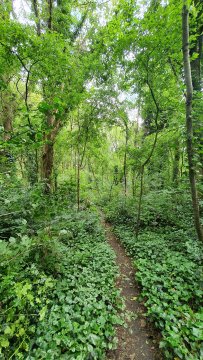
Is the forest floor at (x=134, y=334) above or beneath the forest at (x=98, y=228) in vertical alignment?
beneath

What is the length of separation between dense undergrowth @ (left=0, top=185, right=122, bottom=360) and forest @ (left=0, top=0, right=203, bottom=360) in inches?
0.7

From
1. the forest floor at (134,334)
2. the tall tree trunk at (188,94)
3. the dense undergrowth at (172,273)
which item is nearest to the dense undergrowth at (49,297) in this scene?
the forest floor at (134,334)

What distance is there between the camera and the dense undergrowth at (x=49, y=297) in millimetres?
2100

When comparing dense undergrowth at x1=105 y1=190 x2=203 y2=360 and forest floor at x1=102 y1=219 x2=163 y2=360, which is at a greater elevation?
dense undergrowth at x1=105 y1=190 x2=203 y2=360

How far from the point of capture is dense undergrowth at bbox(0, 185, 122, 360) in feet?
6.89

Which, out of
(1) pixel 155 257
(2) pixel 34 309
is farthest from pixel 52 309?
(1) pixel 155 257

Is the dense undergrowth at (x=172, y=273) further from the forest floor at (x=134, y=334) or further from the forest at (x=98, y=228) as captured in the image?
the forest floor at (x=134, y=334)

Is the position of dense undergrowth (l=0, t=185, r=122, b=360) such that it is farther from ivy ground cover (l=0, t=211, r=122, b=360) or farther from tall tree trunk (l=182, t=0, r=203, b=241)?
tall tree trunk (l=182, t=0, r=203, b=241)

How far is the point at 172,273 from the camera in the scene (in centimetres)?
366

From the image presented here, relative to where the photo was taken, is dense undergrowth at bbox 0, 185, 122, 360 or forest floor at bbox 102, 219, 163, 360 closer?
dense undergrowth at bbox 0, 185, 122, 360

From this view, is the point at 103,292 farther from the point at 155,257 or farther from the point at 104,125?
the point at 104,125

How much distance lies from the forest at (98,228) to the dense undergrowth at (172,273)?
0.9 inches

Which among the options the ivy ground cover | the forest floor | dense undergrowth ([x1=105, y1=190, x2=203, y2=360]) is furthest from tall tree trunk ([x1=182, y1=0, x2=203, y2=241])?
the ivy ground cover

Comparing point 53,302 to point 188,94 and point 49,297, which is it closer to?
point 49,297
